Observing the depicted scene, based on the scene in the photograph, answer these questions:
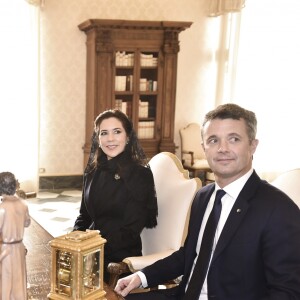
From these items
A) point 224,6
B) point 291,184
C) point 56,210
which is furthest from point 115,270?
point 224,6

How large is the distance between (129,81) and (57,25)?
1338mm

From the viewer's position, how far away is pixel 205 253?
1.58 m

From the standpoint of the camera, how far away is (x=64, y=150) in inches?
267

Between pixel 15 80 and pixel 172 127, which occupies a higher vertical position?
pixel 15 80

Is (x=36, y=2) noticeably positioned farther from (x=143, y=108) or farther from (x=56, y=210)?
(x=56, y=210)

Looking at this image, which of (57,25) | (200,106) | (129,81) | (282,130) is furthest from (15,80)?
(282,130)

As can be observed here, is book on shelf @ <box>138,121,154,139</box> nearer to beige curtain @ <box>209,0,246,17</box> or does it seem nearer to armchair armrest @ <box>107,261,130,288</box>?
beige curtain @ <box>209,0,246,17</box>

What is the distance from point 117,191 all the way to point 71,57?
4626 millimetres

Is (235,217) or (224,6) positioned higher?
(224,6)

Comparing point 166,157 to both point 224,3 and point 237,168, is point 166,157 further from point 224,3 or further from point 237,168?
point 224,3

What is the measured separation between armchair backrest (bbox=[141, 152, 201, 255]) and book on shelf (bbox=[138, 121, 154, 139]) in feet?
13.4

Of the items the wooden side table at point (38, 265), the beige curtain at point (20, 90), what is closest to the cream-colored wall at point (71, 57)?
the beige curtain at point (20, 90)

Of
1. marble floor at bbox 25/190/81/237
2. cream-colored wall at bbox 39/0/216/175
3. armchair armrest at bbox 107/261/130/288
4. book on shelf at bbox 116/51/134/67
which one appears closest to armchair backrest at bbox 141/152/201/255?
armchair armrest at bbox 107/261/130/288

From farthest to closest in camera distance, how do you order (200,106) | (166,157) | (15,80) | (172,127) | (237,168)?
(200,106) < (172,127) < (15,80) < (166,157) < (237,168)
